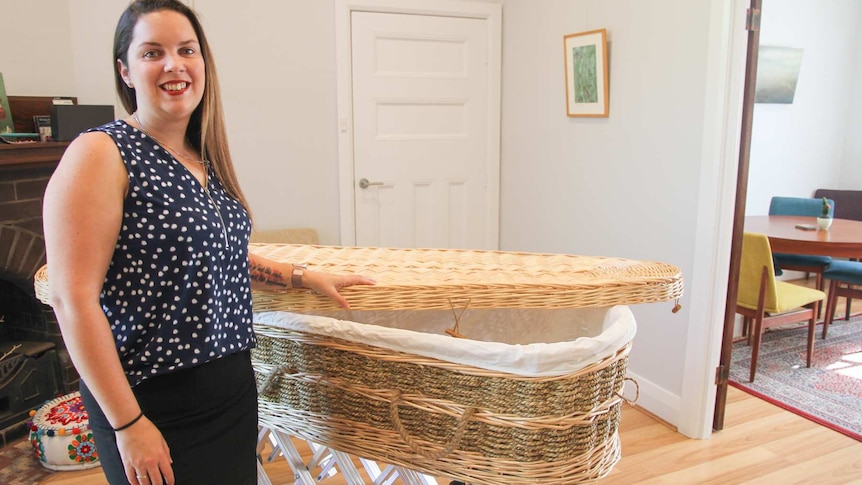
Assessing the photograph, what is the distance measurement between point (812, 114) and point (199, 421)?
16.1 ft

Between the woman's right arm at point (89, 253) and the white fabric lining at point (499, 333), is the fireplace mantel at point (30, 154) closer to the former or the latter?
the white fabric lining at point (499, 333)

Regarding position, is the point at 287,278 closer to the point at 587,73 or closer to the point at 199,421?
the point at 199,421

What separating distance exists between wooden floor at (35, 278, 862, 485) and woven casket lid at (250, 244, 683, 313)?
114cm

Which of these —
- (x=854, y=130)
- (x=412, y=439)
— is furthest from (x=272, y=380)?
(x=854, y=130)

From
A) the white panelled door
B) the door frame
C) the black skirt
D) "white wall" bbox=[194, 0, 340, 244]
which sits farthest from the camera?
the white panelled door

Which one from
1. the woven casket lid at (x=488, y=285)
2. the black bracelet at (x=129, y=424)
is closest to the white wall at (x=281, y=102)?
the woven casket lid at (x=488, y=285)

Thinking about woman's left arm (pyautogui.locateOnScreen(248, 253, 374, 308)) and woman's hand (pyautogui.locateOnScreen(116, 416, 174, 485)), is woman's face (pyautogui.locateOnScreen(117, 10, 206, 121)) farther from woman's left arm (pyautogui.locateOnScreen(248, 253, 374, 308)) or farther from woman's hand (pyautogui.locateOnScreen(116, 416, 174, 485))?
woman's hand (pyautogui.locateOnScreen(116, 416, 174, 485))

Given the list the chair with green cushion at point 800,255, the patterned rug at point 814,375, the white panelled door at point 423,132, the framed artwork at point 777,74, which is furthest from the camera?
the framed artwork at point 777,74

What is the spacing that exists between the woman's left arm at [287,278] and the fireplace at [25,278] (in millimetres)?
1714

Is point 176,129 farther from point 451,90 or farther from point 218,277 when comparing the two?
point 451,90

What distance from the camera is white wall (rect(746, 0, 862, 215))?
14.1ft

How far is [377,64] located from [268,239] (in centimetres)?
117

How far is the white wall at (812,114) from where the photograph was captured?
4.30 metres

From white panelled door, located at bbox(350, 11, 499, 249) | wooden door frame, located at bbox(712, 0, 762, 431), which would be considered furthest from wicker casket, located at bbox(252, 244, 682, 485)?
white panelled door, located at bbox(350, 11, 499, 249)
